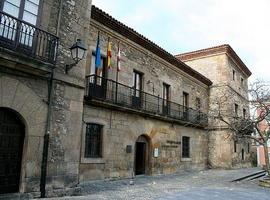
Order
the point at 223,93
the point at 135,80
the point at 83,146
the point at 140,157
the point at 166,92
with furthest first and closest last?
the point at 223,93 → the point at 166,92 → the point at 135,80 → the point at 140,157 → the point at 83,146

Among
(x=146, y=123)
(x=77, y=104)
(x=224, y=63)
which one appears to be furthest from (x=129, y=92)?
(x=224, y=63)

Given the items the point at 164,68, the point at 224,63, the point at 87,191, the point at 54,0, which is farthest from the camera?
the point at 224,63

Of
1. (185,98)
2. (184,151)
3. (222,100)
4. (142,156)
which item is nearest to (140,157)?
(142,156)

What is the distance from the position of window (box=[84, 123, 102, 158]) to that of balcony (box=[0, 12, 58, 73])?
4225 millimetres

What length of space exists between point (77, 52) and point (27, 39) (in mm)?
1355

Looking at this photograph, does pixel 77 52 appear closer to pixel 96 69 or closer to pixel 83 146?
pixel 96 69

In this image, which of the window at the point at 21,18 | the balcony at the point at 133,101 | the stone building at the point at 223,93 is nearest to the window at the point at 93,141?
the balcony at the point at 133,101

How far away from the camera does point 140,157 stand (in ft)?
47.1

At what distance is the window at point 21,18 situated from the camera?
6.93 metres

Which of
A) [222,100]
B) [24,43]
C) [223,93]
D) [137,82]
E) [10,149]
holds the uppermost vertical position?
[223,93]

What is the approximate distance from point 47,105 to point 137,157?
7.45m

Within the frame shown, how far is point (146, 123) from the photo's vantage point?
14.3 meters

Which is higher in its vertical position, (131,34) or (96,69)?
(131,34)

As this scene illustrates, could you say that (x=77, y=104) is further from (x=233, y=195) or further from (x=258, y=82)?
(x=258, y=82)
